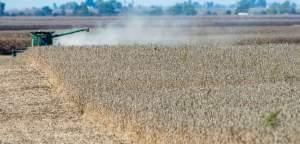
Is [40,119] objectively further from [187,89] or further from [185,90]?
[187,89]

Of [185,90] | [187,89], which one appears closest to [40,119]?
[185,90]

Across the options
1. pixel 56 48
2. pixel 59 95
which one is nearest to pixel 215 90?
pixel 59 95

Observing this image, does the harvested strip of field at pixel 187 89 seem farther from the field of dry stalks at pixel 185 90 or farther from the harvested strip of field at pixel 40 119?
the harvested strip of field at pixel 40 119

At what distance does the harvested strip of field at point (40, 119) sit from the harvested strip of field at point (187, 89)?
42 centimetres

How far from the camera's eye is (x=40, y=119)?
19500 millimetres

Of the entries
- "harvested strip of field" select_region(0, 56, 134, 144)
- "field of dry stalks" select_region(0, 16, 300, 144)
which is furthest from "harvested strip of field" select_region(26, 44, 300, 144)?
"harvested strip of field" select_region(0, 56, 134, 144)

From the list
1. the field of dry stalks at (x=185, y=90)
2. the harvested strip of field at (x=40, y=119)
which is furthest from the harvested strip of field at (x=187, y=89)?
the harvested strip of field at (x=40, y=119)

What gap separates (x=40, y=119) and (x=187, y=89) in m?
3.89

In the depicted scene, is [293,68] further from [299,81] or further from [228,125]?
[228,125]

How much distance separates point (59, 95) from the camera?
24.0m

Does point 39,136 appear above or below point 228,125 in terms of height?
below

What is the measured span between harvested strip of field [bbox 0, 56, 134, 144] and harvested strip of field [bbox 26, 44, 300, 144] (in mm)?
420

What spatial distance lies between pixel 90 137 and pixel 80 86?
5.39 meters

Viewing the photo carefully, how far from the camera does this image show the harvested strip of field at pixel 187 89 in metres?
13.2
